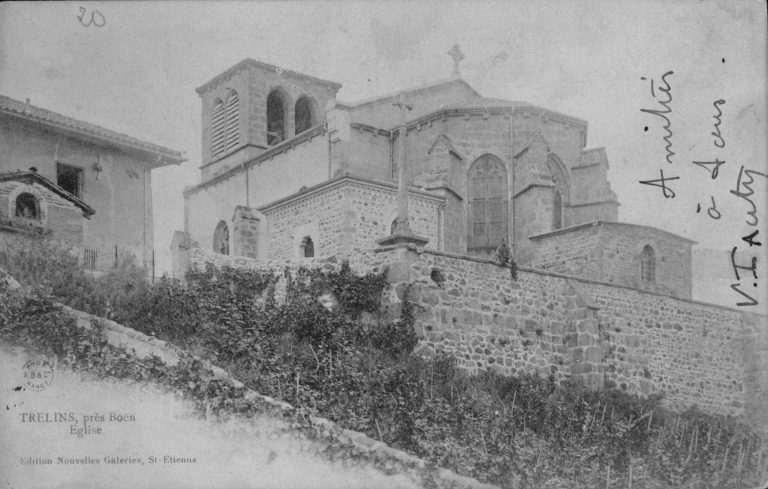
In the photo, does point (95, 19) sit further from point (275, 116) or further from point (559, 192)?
point (275, 116)

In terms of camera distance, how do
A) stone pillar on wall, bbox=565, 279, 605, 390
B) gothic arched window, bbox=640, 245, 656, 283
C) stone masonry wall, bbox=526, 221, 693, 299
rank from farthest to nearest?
gothic arched window, bbox=640, 245, 656, 283, stone masonry wall, bbox=526, 221, 693, 299, stone pillar on wall, bbox=565, 279, 605, 390

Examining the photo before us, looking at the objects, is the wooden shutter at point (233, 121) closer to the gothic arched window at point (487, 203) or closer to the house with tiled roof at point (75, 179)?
the gothic arched window at point (487, 203)

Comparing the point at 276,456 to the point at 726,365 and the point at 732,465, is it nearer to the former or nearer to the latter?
the point at 732,465

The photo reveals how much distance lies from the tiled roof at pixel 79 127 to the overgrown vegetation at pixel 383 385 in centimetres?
235

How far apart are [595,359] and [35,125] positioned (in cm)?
1228

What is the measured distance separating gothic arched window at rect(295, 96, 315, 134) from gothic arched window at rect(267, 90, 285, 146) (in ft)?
1.99

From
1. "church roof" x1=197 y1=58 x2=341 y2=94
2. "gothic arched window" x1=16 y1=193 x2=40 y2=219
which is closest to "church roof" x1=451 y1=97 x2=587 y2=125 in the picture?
"church roof" x1=197 y1=58 x2=341 y2=94

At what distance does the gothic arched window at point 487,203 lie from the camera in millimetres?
25531

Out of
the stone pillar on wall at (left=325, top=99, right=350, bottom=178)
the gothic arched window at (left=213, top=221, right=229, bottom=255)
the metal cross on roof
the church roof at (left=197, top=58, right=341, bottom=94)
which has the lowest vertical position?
the gothic arched window at (left=213, top=221, right=229, bottom=255)

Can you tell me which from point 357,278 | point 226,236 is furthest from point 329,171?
point 357,278

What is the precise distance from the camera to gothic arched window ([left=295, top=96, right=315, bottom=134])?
3206 cm

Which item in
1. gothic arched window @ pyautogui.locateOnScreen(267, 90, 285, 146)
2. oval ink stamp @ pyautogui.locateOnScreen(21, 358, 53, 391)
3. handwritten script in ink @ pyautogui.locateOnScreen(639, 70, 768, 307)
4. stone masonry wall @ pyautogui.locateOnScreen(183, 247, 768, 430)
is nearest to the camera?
oval ink stamp @ pyautogui.locateOnScreen(21, 358, 53, 391)

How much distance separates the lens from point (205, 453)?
1169 cm

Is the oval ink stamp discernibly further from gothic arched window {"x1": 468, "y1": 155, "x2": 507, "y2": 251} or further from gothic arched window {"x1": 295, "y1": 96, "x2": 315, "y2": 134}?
gothic arched window {"x1": 295, "y1": 96, "x2": 315, "y2": 134}
